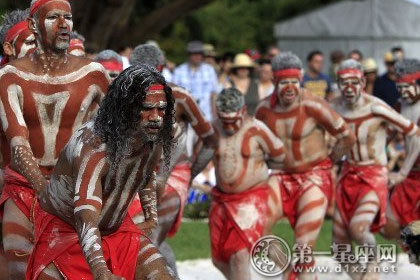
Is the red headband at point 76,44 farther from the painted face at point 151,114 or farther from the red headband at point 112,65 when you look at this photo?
the painted face at point 151,114

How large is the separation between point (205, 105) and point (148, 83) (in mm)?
9961

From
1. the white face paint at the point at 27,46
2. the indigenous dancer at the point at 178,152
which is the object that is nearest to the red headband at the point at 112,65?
the indigenous dancer at the point at 178,152

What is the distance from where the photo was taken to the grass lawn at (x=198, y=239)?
40.7 ft

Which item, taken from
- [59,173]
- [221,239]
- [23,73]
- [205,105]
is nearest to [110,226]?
[59,173]

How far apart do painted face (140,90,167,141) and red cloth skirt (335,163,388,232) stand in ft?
16.2

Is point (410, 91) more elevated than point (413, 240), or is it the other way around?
point (410, 91)

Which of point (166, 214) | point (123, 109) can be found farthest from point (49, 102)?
point (166, 214)

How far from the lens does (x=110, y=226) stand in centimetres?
618

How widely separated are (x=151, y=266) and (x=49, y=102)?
4.58 ft

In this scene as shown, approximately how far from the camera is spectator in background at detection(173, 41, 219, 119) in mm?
15812

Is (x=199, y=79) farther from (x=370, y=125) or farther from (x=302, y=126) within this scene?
(x=302, y=126)

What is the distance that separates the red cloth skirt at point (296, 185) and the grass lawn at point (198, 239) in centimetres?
221

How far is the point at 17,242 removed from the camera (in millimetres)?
7090

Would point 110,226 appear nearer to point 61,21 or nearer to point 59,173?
point 59,173
